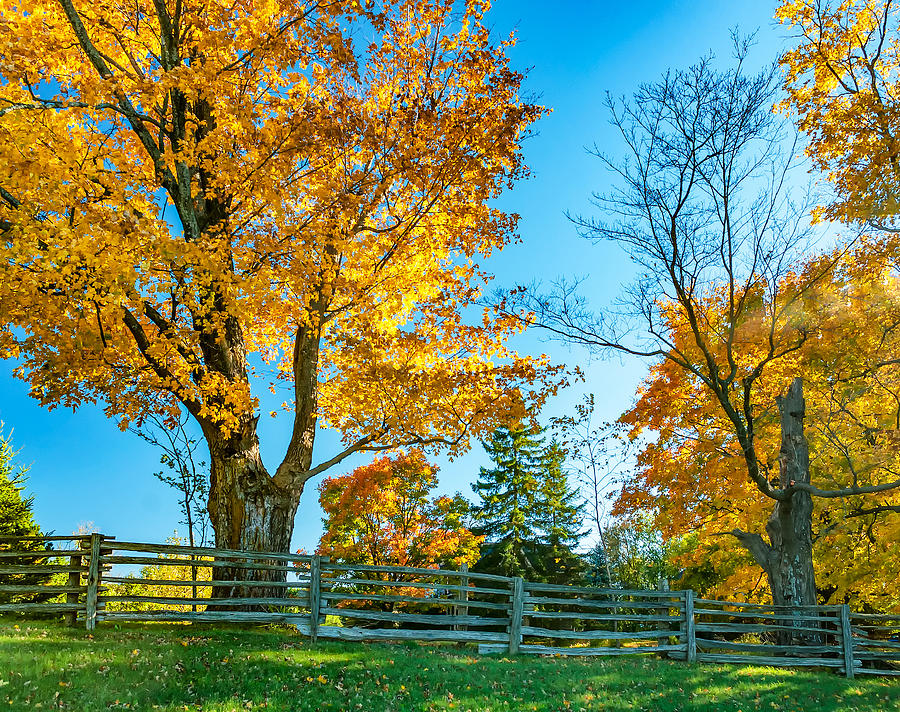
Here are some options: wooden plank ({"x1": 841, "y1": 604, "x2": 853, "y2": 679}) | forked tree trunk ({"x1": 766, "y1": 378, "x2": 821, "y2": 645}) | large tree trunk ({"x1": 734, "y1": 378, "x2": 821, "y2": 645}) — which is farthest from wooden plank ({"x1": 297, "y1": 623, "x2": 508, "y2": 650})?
wooden plank ({"x1": 841, "y1": 604, "x2": 853, "y2": 679})

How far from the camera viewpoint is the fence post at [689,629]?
42.7 feet

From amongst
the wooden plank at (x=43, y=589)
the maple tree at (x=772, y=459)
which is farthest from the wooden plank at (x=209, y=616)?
the maple tree at (x=772, y=459)

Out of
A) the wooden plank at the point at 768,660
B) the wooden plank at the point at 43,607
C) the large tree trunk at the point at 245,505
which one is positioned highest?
the large tree trunk at the point at 245,505

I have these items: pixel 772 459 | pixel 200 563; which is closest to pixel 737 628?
pixel 772 459

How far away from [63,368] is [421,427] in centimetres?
742

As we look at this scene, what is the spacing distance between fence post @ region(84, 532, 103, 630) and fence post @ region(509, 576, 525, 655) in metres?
7.26

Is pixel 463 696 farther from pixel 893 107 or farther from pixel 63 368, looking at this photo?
pixel 893 107

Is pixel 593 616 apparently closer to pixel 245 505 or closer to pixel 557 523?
pixel 245 505

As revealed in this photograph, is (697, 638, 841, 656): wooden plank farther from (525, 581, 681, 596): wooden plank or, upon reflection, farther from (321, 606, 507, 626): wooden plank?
(321, 606, 507, 626): wooden plank

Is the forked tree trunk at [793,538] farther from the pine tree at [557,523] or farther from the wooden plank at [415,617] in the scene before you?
the pine tree at [557,523]

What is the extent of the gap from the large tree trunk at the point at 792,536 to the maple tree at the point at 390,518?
38.6 feet

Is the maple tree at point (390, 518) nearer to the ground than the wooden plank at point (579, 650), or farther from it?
farther from it

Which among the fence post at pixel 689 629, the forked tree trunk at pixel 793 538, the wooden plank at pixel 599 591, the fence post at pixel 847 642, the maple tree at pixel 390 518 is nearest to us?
the wooden plank at pixel 599 591

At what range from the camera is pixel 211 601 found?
36.0 ft
